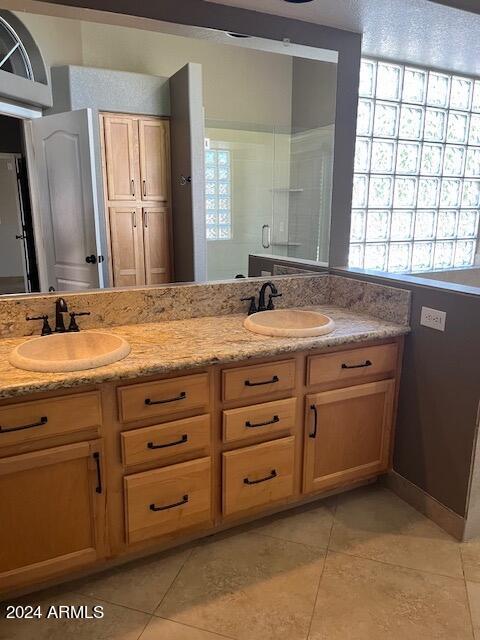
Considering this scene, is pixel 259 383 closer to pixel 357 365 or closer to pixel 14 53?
pixel 357 365

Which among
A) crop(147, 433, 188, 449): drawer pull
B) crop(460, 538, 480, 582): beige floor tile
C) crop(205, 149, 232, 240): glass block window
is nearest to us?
crop(147, 433, 188, 449): drawer pull

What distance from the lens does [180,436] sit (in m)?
1.59

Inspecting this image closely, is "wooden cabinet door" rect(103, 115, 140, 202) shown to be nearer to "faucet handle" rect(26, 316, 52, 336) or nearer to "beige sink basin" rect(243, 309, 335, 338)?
"faucet handle" rect(26, 316, 52, 336)

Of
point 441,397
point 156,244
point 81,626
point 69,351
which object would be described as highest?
point 156,244

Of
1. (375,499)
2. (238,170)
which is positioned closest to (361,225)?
(238,170)

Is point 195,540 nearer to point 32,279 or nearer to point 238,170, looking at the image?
point 32,279

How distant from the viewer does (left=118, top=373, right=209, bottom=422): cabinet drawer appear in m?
1.47

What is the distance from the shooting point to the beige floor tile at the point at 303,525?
1847mm

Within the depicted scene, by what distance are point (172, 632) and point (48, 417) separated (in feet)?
2.59

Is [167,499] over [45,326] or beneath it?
beneath

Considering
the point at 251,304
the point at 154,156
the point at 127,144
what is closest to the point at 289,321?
the point at 251,304

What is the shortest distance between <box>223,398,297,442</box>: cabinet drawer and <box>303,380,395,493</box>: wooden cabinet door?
0.31 feet

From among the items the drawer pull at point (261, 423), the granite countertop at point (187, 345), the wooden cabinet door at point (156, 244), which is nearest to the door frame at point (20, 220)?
the granite countertop at point (187, 345)

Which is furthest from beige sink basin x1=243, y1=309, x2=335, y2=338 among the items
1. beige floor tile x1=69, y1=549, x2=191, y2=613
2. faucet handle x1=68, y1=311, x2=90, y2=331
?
beige floor tile x1=69, y1=549, x2=191, y2=613
